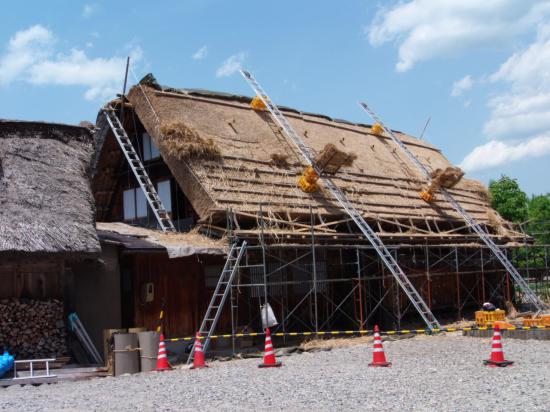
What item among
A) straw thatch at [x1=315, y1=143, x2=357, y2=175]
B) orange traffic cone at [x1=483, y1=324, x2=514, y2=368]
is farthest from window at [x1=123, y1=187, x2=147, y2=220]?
orange traffic cone at [x1=483, y1=324, x2=514, y2=368]

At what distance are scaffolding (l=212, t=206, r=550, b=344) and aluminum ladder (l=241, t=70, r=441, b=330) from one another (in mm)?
317

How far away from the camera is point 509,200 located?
3756cm

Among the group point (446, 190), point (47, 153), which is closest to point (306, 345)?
point (47, 153)

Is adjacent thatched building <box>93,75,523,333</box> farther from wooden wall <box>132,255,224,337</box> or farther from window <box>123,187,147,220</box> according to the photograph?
wooden wall <box>132,255,224,337</box>

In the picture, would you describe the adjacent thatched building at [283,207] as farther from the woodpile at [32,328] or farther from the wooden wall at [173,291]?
the woodpile at [32,328]

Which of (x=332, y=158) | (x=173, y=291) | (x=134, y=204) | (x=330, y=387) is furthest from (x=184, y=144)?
(x=330, y=387)

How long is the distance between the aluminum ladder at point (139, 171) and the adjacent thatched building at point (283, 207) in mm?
322

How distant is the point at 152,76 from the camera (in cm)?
1855

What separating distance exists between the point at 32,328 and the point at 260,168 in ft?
24.4

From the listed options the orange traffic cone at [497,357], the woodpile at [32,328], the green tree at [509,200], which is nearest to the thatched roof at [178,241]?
the woodpile at [32,328]

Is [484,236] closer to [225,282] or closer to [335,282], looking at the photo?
[335,282]

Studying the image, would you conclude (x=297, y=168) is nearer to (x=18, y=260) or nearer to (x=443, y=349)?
(x=443, y=349)

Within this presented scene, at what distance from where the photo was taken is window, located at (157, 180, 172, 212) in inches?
714

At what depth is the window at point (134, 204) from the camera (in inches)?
755
